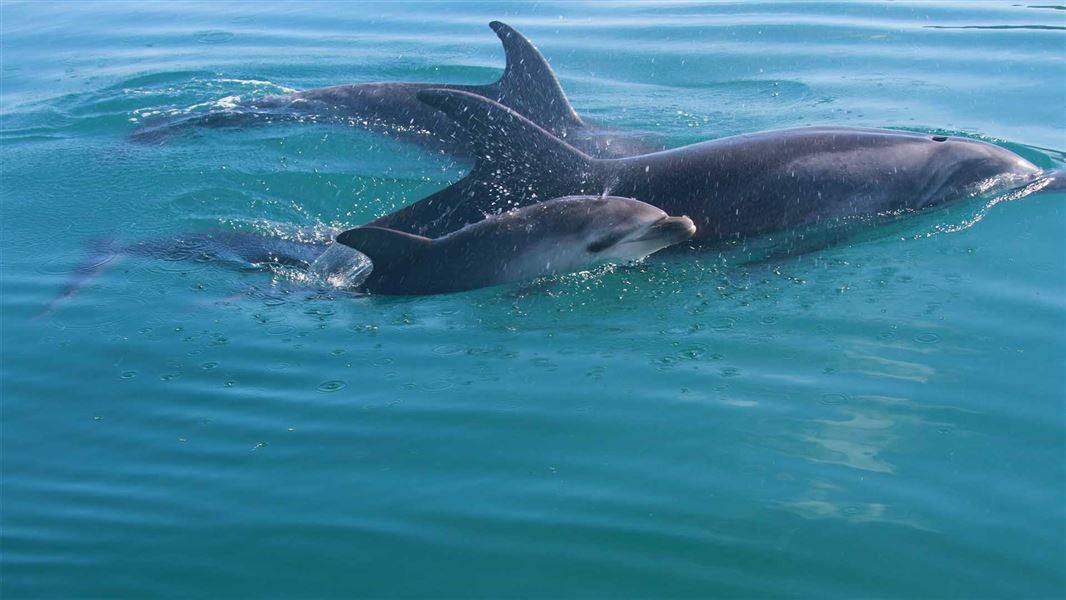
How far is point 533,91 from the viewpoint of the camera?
1202 centimetres

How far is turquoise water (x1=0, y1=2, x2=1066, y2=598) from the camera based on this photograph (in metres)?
5.23

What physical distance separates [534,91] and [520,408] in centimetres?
620

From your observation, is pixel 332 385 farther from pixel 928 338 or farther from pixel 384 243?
pixel 928 338

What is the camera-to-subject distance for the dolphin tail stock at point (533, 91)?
39.2 ft

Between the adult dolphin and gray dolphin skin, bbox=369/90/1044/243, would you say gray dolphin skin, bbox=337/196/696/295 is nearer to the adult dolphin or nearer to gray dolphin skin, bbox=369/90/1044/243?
gray dolphin skin, bbox=369/90/1044/243

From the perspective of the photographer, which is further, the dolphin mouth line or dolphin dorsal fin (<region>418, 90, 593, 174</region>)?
dolphin dorsal fin (<region>418, 90, 593, 174</region>)

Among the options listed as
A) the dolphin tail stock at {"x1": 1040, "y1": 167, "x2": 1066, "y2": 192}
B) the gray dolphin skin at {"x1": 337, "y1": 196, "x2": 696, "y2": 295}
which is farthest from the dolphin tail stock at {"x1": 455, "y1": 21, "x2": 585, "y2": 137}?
the dolphin tail stock at {"x1": 1040, "y1": 167, "x2": 1066, "y2": 192}

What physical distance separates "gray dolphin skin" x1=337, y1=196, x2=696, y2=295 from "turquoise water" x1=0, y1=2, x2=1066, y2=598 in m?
0.21

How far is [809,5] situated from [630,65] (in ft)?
16.0

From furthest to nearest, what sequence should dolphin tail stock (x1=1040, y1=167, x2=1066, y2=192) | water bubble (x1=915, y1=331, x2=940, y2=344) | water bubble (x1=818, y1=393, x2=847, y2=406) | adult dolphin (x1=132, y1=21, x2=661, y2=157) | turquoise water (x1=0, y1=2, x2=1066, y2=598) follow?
1. adult dolphin (x1=132, y1=21, x2=661, y2=157)
2. dolphin tail stock (x1=1040, y1=167, x2=1066, y2=192)
3. water bubble (x1=915, y1=331, x2=940, y2=344)
4. water bubble (x1=818, y1=393, x2=847, y2=406)
5. turquoise water (x1=0, y1=2, x2=1066, y2=598)

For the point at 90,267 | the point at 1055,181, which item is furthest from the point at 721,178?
the point at 90,267

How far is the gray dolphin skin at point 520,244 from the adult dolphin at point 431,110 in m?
2.65

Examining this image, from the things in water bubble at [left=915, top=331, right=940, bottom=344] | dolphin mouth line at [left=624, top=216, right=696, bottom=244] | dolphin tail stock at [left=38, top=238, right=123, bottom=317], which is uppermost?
dolphin mouth line at [left=624, top=216, right=696, bottom=244]

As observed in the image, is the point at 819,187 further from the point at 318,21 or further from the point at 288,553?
the point at 318,21
